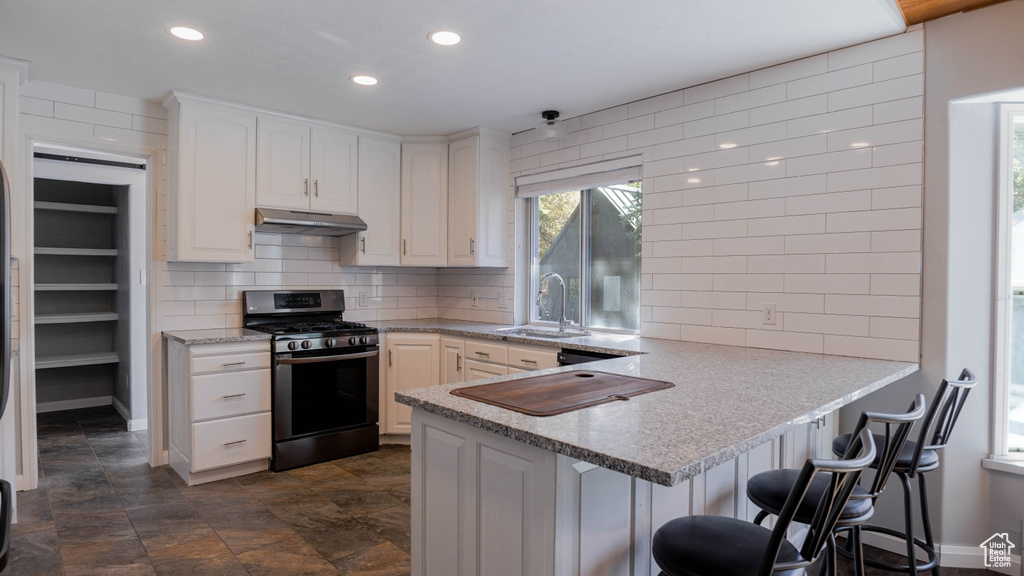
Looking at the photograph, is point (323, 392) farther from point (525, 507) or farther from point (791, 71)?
point (791, 71)

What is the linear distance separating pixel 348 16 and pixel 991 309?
291cm

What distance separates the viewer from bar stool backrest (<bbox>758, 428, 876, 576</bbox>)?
3.63 ft

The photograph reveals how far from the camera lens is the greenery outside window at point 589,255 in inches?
147

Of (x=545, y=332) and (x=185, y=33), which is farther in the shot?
(x=545, y=332)

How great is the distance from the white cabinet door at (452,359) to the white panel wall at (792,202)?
1.23 m

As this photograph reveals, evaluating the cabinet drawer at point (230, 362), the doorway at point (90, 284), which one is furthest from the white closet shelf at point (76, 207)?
the cabinet drawer at point (230, 362)

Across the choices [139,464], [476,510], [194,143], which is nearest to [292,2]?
[194,143]

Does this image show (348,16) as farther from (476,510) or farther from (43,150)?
(43,150)

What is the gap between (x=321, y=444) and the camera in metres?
3.67

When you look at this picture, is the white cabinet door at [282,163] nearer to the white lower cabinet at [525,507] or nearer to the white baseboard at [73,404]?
the white lower cabinet at [525,507]

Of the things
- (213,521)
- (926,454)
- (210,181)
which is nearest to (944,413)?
(926,454)

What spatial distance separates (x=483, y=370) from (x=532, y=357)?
46cm

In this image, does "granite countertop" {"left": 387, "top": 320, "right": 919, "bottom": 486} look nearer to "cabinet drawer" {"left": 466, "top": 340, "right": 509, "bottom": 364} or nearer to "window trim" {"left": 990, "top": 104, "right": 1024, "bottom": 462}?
"window trim" {"left": 990, "top": 104, "right": 1024, "bottom": 462}

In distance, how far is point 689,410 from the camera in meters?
1.56
